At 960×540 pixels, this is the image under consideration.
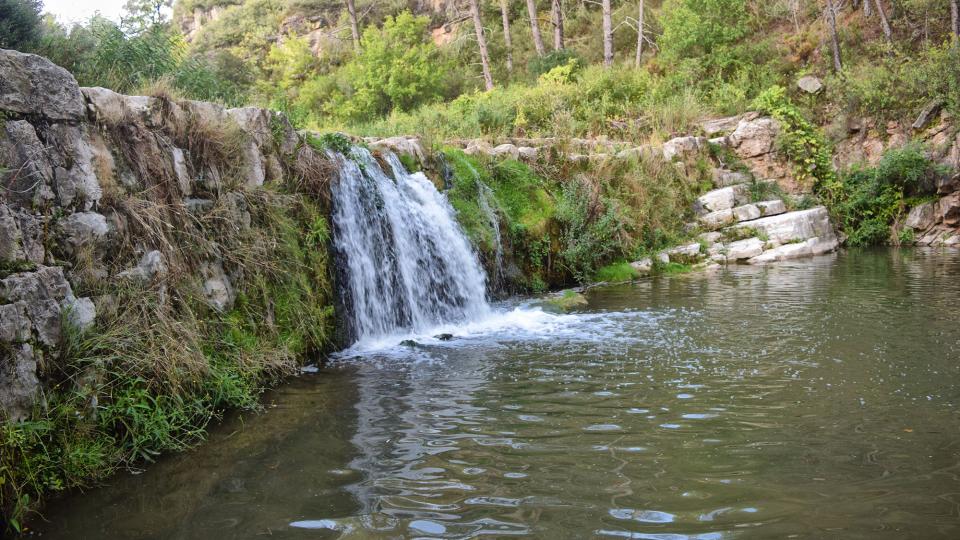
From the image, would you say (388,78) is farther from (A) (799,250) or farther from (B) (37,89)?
(B) (37,89)

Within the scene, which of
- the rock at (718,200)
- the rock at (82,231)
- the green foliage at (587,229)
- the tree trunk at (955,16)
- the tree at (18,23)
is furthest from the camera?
the tree trunk at (955,16)

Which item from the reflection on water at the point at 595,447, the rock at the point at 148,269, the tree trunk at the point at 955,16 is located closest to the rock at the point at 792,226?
the tree trunk at the point at 955,16

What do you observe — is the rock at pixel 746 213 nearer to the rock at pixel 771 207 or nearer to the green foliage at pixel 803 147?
the rock at pixel 771 207

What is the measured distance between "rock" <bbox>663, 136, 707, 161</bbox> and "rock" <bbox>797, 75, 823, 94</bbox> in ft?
19.7

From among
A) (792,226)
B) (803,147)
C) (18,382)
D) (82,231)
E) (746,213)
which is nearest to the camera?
(18,382)

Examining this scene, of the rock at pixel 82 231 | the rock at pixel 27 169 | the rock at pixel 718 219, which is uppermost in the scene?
the rock at pixel 27 169

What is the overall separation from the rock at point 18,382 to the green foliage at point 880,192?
17.4 m

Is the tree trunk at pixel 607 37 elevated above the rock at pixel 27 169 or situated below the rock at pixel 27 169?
above

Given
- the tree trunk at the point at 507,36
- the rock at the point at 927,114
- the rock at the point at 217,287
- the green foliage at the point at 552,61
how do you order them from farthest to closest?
the tree trunk at the point at 507,36 < the green foliage at the point at 552,61 < the rock at the point at 927,114 < the rock at the point at 217,287

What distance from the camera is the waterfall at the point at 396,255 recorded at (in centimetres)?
834

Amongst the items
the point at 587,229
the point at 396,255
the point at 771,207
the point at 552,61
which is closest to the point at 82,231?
the point at 396,255

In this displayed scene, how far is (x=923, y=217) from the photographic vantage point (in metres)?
16.1

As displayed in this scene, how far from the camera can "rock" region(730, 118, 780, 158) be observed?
1689 cm

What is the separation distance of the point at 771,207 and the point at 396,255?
1039 centimetres
